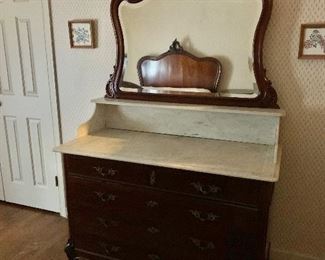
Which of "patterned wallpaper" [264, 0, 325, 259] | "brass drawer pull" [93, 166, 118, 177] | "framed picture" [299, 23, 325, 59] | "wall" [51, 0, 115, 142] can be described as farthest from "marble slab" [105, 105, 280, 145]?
"brass drawer pull" [93, 166, 118, 177]

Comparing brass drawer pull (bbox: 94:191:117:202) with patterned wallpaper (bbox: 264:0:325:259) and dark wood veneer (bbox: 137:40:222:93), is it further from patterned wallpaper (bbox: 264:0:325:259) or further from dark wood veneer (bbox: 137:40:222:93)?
patterned wallpaper (bbox: 264:0:325:259)

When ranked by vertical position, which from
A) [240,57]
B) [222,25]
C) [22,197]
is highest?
[222,25]

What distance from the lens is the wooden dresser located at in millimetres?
1520

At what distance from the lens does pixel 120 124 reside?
2.22 m

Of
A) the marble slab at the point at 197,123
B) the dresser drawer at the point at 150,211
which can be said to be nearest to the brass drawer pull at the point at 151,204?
the dresser drawer at the point at 150,211

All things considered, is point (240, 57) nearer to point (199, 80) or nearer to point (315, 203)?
point (199, 80)

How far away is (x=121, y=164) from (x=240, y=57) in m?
0.89

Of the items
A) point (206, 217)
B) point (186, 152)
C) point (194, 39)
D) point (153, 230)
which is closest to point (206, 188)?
point (206, 217)

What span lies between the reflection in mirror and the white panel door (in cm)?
75

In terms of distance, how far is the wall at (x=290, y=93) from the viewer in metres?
1.78

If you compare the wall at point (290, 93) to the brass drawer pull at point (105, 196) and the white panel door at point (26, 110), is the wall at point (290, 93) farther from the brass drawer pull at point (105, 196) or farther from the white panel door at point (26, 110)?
the brass drawer pull at point (105, 196)

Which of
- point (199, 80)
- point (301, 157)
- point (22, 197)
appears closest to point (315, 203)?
point (301, 157)

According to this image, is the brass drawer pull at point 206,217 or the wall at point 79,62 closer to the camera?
the brass drawer pull at point 206,217

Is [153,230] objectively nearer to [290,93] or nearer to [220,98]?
[220,98]
